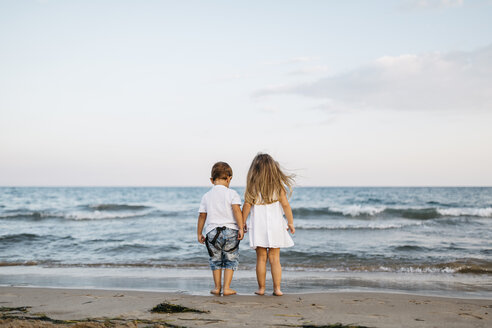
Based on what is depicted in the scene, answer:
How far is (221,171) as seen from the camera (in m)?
4.78

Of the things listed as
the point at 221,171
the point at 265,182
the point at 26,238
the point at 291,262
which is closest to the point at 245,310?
the point at 265,182

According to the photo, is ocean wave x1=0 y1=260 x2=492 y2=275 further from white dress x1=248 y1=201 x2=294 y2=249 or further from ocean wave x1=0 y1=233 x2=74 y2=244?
white dress x1=248 y1=201 x2=294 y2=249

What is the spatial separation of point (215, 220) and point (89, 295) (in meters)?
1.82

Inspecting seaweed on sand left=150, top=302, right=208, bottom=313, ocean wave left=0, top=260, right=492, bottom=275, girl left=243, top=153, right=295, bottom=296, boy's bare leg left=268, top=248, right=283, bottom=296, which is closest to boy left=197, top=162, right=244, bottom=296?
girl left=243, top=153, right=295, bottom=296

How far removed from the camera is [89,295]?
15.7 feet

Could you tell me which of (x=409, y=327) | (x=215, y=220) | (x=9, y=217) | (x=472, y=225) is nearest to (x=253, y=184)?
(x=215, y=220)

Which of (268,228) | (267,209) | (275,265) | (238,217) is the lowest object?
(275,265)

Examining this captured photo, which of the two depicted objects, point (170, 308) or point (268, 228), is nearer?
point (170, 308)

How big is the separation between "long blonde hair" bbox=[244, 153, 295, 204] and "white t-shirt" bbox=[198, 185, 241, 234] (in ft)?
0.68

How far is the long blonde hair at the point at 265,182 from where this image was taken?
15.2 ft

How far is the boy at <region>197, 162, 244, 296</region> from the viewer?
15.4 feet

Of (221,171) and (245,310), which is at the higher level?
(221,171)

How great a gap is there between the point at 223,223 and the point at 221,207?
0.19 m

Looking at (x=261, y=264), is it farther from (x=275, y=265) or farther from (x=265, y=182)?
(x=265, y=182)
